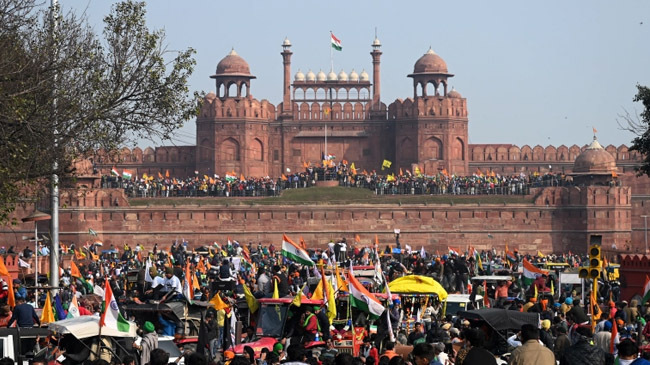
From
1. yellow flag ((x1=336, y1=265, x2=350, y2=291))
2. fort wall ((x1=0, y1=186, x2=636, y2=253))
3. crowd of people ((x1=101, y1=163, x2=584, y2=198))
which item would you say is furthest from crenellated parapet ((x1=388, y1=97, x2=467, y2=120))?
yellow flag ((x1=336, y1=265, x2=350, y2=291))

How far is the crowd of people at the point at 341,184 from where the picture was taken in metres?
61.2

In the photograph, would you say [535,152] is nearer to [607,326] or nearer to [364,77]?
[364,77]

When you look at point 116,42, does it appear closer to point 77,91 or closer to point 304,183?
point 77,91

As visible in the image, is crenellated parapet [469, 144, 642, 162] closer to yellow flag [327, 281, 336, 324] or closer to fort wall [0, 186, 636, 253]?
fort wall [0, 186, 636, 253]

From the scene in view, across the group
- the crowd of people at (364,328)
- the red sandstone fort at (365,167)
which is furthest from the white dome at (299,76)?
the crowd of people at (364,328)

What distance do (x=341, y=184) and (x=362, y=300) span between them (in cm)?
4619

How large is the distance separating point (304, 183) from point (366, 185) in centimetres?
288

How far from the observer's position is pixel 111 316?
1405 cm

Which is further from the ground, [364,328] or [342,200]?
[342,200]

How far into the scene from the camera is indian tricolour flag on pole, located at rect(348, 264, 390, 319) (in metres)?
16.3

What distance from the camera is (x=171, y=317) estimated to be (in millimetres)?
17719

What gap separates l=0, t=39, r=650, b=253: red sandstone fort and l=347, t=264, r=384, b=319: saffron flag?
40939 millimetres

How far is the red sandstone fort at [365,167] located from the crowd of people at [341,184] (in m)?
1.35

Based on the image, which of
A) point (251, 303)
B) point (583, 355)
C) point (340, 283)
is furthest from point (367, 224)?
point (583, 355)
